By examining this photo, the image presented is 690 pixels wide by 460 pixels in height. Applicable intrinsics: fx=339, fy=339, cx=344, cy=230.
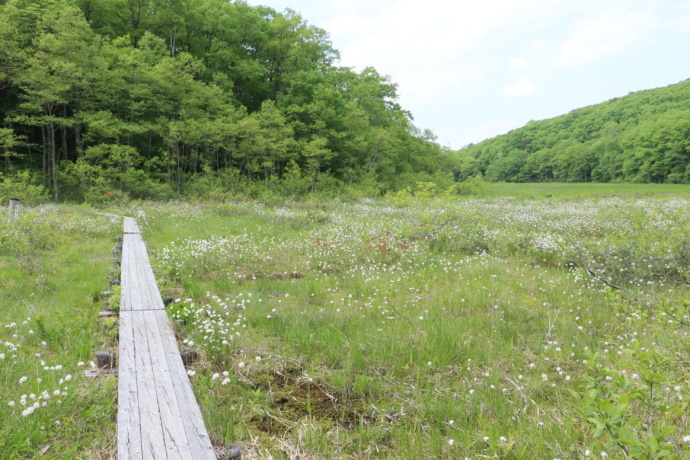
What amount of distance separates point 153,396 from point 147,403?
0.09m

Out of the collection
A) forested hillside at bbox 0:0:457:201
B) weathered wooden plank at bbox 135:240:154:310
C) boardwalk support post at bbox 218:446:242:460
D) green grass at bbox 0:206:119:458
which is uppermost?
forested hillside at bbox 0:0:457:201

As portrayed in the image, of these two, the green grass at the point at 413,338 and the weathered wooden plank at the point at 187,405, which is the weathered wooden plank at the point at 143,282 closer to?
the green grass at the point at 413,338

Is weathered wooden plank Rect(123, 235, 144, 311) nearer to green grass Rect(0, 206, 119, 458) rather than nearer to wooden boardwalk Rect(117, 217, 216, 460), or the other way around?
wooden boardwalk Rect(117, 217, 216, 460)

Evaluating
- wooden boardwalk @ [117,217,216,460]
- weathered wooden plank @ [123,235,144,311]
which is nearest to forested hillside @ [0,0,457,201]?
weathered wooden plank @ [123,235,144,311]

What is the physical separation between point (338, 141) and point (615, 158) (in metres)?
76.9

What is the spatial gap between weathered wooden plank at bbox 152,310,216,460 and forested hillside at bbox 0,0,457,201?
73.5 feet

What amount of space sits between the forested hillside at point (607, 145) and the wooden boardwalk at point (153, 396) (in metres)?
77.9

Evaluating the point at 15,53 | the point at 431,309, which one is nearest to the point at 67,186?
the point at 15,53

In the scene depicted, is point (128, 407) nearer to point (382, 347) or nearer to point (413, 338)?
point (382, 347)

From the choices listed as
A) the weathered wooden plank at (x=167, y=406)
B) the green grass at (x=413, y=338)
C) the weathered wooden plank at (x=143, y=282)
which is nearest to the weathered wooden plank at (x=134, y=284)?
the weathered wooden plank at (x=143, y=282)

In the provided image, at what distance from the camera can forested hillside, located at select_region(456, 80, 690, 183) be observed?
2744 inches

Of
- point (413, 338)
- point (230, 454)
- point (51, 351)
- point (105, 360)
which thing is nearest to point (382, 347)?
point (413, 338)

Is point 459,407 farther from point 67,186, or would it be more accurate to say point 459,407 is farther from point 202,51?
point 202,51

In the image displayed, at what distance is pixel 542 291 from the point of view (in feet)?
20.6
